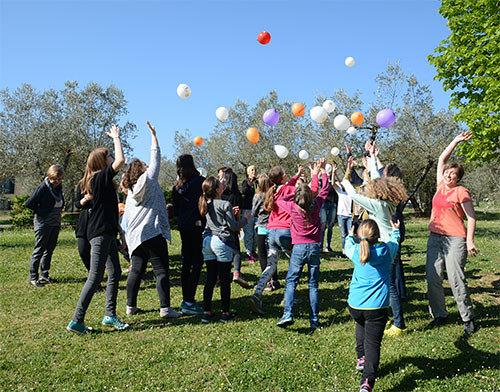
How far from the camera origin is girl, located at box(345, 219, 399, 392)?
3451 millimetres

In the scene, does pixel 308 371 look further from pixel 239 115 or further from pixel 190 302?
pixel 239 115

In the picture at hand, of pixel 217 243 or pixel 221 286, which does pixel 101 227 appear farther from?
pixel 221 286

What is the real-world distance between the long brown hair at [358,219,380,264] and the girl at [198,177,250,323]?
80.5 inches

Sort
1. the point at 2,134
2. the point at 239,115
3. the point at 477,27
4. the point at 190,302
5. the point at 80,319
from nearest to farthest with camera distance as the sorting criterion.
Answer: the point at 80,319 < the point at 190,302 < the point at 477,27 < the point at 2,134 < the point at 239,115

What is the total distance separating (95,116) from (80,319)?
25.0 meters

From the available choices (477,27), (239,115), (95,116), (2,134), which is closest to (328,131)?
(239,115)

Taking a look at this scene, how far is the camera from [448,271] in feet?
15.7

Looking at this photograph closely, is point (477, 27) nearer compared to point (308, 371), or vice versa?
point (308, 371)

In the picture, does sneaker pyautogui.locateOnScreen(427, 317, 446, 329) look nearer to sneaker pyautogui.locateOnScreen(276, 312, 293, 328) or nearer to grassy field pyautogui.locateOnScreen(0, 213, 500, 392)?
grassy field pyautogui.locateOnScreen(0, 213, 500, 392)

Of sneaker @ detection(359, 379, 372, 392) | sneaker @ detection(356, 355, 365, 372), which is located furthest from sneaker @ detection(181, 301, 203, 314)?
sneaker @ detection(359, 379, 372, 392)

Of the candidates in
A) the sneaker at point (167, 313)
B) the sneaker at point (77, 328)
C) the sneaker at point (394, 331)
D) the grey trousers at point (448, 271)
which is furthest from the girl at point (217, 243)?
the grey trousers at point (448, 271)

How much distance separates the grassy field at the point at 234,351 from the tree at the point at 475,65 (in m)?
11.3

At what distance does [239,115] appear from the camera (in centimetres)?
3447

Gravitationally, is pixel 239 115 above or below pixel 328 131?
above
